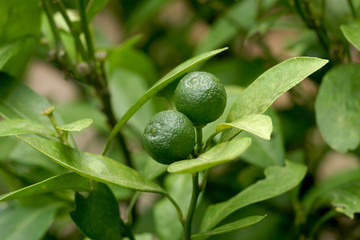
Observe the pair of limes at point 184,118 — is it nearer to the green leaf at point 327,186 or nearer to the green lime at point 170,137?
the green lime at point 170,137

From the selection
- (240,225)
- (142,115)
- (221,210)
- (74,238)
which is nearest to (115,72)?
(142,115)

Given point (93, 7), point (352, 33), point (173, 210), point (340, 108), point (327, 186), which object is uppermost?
point (93, 7)

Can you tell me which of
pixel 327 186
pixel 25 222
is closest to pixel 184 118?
pixel 25 222

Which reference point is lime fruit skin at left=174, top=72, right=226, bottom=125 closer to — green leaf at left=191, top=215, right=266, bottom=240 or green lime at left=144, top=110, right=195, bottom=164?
green lime at left=144, top=110, right=195, bottom=164

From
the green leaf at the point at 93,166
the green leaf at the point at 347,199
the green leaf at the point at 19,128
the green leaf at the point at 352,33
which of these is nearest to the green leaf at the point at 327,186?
the green leaf at the point at 347,199

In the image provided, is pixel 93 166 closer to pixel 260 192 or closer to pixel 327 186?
pixel 260 192

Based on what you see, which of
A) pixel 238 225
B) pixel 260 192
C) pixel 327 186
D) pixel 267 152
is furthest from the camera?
pixel 327 186

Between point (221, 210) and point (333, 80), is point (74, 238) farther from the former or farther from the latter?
point (333, 80)
